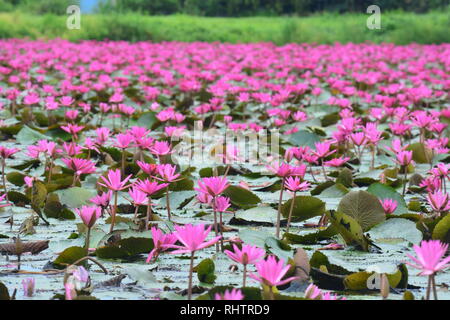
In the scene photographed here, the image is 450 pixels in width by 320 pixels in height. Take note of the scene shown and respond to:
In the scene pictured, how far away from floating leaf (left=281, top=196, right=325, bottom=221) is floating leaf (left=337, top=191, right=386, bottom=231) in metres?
0.15

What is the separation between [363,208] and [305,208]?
0.23 m

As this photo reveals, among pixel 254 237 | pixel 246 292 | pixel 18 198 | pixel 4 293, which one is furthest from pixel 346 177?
pixel 4 293

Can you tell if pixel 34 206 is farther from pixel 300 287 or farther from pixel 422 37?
pixel 422 37

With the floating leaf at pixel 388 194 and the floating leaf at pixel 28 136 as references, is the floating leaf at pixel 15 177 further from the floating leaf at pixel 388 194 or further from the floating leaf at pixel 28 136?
the floating leaf at pixel 388 194

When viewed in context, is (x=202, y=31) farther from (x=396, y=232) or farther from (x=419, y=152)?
(x=396, y=232)

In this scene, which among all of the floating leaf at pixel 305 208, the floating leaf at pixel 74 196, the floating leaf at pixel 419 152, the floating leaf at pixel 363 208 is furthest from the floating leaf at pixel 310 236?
the floating leaf at pixel 419 152

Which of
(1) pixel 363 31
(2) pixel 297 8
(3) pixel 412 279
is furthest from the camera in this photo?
(2) pixel 297 8

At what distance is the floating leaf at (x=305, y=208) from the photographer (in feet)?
7.62

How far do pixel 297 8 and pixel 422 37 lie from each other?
1061 cm

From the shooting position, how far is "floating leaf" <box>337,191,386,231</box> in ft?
7.13

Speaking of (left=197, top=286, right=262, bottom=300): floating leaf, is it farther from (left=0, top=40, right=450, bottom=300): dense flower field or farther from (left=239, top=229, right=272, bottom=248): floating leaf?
(left=239, top=229, right=272, bottom=248): floating leaf
